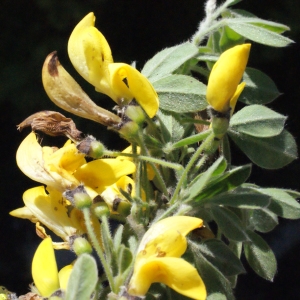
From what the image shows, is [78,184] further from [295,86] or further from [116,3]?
[295,86]

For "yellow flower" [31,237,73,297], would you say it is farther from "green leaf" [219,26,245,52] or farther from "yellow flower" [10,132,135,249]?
"green leaf" [219,26,245,52]

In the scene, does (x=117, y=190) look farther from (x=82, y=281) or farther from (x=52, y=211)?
(x=82, y=281)

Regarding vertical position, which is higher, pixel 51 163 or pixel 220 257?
pixel 51 163

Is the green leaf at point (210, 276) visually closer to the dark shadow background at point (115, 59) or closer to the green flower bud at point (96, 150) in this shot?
the green flower bud at point (96, 150)

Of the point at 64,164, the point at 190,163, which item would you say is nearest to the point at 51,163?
the point at 64,164

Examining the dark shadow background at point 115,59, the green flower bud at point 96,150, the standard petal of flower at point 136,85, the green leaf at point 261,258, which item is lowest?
the dark shadow background at point 115,59

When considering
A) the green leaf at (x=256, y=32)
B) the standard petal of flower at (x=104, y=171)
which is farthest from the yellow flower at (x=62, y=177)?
the green leaf at (x=256, y=32)
